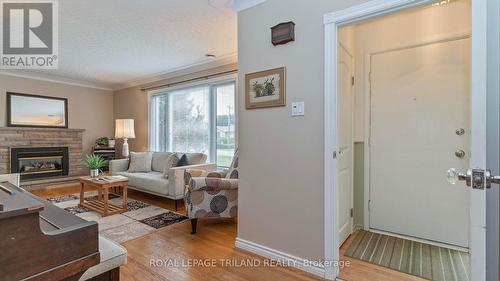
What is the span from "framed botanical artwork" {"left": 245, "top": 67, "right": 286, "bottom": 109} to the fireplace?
4.96 m

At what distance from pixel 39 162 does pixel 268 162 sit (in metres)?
5.22

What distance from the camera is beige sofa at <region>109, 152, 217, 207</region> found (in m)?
3.57

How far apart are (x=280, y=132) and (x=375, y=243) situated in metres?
1.44

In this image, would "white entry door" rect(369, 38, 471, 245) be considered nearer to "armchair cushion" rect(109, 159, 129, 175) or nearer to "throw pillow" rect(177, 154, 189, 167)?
→ "throw pillow" rect(177, 154, 189, 167)

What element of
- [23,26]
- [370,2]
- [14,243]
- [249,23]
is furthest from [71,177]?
[370,2]

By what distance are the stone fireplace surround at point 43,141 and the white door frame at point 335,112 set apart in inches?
218

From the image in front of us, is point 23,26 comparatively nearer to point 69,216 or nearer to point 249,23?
point 249,23

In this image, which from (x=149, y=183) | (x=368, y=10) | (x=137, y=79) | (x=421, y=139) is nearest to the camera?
(x=368, y=10)

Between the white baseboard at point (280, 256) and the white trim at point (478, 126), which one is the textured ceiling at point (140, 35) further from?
the white baseboard at point (280, 256)

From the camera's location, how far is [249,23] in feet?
7.44

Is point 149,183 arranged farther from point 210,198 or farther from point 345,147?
point 345,147

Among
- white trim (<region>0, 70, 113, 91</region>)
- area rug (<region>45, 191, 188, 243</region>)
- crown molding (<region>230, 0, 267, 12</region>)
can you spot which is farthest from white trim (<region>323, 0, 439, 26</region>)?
white trim (<region>0, 70, 113, 91</region>)

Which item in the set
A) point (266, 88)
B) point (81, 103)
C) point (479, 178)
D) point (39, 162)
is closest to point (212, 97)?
point (266, 88)

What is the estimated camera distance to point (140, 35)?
315 cm
